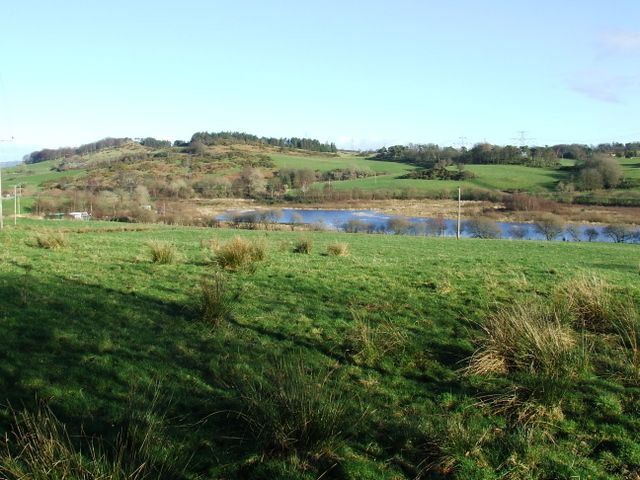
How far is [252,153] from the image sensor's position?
15912 cm

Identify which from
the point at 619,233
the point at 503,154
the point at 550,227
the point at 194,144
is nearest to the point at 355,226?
the point at 550,227

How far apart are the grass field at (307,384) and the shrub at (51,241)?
664 cm

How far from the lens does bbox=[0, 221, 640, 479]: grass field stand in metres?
4.46

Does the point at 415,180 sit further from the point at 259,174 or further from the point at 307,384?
the point at 307,384

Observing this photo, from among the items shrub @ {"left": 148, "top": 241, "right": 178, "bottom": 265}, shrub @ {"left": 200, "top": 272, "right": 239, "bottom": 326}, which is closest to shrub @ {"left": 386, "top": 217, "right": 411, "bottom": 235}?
shrub @ {"left": 148, "top": 241, "right": 178, "bottom": 265}

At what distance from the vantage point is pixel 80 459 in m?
3.75

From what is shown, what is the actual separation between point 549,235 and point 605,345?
56182 mm

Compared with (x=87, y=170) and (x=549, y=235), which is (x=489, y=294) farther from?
(x=87, y=170)

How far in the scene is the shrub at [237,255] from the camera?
11.7 metres

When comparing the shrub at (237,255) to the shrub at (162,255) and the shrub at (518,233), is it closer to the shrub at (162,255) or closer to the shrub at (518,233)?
the shrub at (162,255)

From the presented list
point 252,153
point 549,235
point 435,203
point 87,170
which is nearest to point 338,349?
point 549,235

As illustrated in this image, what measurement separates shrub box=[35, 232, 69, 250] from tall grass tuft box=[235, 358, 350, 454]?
12825 millimetres

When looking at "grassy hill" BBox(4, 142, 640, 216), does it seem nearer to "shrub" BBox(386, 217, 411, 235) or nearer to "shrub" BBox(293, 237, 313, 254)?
"shrub" BBox(386, 217, 411, 235)

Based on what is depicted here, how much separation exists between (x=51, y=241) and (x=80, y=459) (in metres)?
13.8
